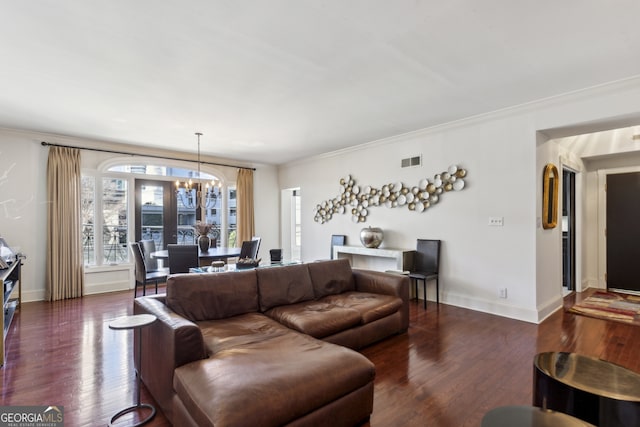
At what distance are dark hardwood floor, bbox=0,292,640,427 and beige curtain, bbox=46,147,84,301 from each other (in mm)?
781

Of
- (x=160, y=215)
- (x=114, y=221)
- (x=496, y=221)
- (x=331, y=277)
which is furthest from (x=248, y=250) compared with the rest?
(x=496, y=221)

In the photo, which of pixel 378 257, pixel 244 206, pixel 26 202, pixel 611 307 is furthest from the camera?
pixel 244 206

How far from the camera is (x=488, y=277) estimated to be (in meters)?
4.25

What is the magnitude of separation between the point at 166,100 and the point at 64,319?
3042 millimetres

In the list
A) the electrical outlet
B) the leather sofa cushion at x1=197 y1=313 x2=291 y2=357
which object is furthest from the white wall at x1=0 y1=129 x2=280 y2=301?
the electrical outlet

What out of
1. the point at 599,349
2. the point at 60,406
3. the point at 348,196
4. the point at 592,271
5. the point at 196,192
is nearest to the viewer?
the point at 60,406

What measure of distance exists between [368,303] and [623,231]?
5.17m

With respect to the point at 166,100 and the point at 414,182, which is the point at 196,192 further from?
the point at 414,182

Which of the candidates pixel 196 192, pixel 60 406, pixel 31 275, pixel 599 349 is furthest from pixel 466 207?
pixel 31 275

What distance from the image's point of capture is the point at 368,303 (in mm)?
3215

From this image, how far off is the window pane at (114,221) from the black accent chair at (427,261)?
5.20m

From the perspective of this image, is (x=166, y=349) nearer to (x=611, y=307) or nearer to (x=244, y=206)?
(x=244, y=206)

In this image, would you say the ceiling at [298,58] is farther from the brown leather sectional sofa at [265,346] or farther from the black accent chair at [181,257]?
the brown leather sectional sofa at [265,346]

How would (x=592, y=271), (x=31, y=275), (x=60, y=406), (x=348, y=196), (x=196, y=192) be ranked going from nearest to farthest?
(x=60, y=406), (x=31, y=275), (x=592, y=271), (x=348, y=196), (x=196, y=192)
